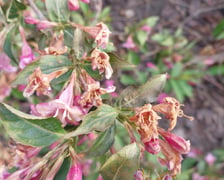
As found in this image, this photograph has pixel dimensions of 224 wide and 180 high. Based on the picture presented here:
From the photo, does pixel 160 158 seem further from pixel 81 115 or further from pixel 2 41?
pixel 2 41

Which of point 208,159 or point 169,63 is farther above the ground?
point 169,63

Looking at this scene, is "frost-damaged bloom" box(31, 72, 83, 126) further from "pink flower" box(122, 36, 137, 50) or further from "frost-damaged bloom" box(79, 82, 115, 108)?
"pink flower" box(122, 36, 137, 50)

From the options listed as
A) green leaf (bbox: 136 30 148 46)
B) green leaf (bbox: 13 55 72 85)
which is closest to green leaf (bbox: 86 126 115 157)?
green leaf (bbox: 13 55 72 85)

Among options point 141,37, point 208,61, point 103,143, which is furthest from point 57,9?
point 208,61

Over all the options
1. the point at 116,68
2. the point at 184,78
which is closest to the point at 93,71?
the point at 116,68

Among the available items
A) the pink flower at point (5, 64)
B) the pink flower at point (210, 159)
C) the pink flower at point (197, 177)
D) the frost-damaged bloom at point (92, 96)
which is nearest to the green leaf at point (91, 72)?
the frost-damaged bloom at point (92, 96)
